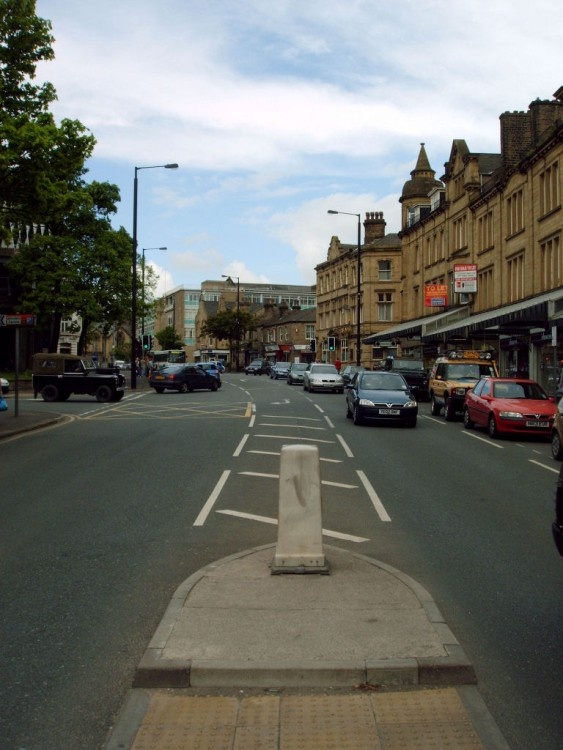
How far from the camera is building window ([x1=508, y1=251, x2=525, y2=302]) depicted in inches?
1391

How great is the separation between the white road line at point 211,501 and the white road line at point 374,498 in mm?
2042

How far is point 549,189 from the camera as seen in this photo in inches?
1252

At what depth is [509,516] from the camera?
9.34 m

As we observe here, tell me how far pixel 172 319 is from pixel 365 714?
Result: 6896 inches

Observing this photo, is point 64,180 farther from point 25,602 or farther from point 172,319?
point 172,319

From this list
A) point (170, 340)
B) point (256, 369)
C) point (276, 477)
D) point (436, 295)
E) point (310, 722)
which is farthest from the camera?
point (170, 340)

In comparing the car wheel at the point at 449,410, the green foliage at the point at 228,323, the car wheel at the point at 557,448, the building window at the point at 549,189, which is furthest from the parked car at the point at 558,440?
the green foliage at the point at 228,323

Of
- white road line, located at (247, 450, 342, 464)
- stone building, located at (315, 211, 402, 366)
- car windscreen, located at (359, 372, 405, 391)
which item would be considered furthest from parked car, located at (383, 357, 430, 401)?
stone building, located at (315, 211, 402, 366)

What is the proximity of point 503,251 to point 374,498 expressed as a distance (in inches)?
1176

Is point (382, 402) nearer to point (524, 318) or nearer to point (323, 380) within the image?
point (524, 318)

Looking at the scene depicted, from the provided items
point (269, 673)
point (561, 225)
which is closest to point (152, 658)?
point (269, 673)

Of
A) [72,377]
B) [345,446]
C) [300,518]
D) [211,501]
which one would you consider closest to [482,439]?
[345,446]

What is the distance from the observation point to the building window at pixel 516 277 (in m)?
35.3

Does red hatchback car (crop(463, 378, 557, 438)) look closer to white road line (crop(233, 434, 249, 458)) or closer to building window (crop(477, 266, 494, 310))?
white road line (crop(233, 434, 249, 458))
